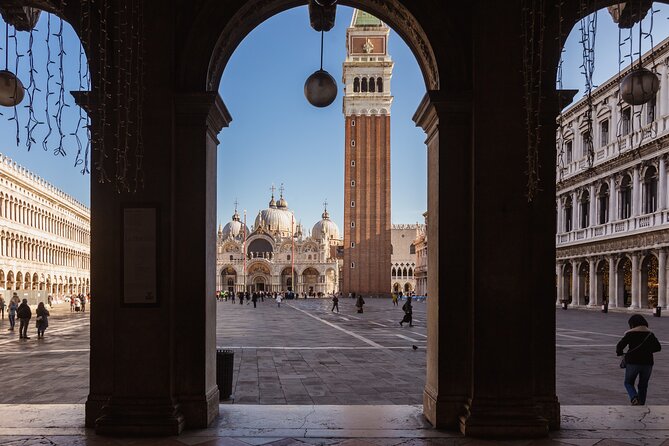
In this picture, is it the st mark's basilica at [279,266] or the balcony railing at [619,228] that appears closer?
the balcony railing at [619,228]

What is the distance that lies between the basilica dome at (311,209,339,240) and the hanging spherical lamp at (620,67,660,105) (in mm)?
121992

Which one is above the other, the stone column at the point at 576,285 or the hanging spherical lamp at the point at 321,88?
the hanging spherical lamp at the point at 321,88

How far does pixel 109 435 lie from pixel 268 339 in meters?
12.7

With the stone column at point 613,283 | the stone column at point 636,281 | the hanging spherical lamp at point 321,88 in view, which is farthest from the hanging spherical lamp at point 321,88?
the stone column at point 613,283

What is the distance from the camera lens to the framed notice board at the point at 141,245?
598 cm

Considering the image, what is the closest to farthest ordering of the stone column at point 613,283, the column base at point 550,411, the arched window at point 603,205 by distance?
1. the column base at point 550,411
2. the stone column at point 613,283
3. the arched window at point 603,205

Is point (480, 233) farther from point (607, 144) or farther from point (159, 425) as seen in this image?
point (607, 144)

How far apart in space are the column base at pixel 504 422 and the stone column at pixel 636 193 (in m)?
32.4

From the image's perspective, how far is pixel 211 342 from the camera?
6461mm

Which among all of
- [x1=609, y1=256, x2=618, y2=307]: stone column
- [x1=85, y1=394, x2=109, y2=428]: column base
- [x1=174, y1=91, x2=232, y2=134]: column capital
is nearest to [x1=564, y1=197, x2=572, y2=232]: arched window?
[x1=609, y1=256, x2=618, y2=307]: stone column

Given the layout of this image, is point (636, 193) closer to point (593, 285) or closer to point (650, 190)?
point (650, 190)

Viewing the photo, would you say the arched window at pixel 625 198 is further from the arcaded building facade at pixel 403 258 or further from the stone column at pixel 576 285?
the arcaded building facade at pixel 403 258

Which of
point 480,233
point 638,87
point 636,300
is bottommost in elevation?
point 636,300

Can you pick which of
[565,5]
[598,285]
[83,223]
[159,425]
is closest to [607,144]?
[598,285]
